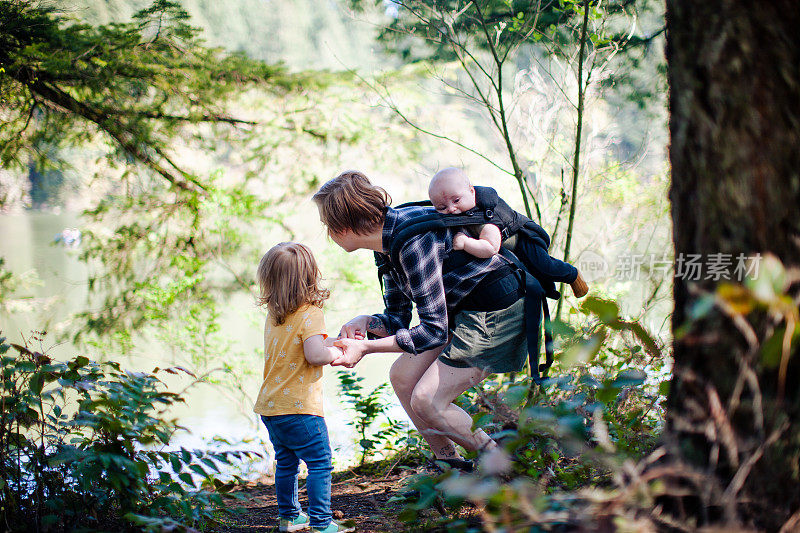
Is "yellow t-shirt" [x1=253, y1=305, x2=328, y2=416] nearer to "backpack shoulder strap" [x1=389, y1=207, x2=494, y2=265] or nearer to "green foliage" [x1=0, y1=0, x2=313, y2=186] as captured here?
"backpack shoulder strap" [x1=389, y1=207, x2=494, y2=265]

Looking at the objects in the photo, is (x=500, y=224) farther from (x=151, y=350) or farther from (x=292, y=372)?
(x=151, y=350)

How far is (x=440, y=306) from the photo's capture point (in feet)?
6.91

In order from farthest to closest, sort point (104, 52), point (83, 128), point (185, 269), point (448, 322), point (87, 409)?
1. point (185, 269)
2. point (83, 128)
3. point (104, 52)
4. point (448, 322)
5. point (87, 409)

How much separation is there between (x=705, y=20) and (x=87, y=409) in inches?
75.2

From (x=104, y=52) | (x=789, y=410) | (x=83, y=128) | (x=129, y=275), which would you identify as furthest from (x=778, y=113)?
(x=129, y=275)

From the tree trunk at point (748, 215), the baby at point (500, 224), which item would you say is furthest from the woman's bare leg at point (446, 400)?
the tree trunk at point (748, 215)

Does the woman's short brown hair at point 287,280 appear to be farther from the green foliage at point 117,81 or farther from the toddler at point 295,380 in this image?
the green foliage at point 117,81

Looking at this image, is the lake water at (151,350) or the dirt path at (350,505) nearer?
the dirt path at (350,505)

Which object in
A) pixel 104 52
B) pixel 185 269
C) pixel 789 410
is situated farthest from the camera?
pixel 185 269

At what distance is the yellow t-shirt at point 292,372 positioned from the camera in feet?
7.45

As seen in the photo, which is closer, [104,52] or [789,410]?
[789,410]

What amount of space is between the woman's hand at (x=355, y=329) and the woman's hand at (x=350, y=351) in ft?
0.41

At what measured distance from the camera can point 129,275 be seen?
5.90 m

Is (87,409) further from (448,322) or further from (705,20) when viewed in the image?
(705,20)
